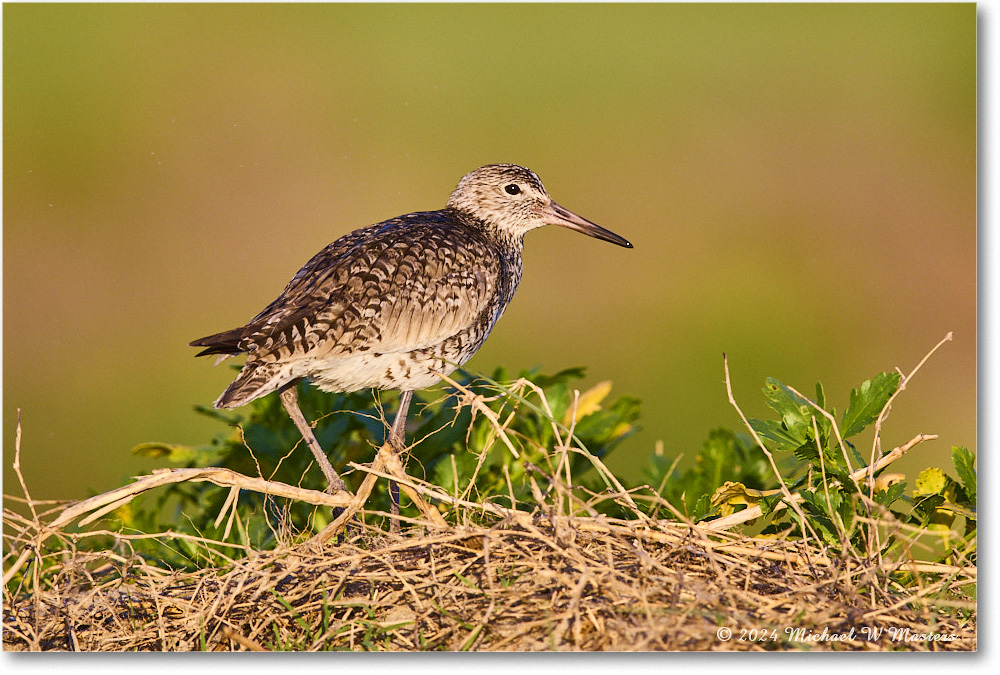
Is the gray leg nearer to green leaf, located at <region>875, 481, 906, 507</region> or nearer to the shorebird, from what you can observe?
the shorebird

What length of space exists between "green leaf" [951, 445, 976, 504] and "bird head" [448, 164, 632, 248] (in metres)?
1.98

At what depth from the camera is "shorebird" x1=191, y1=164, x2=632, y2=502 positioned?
4098mm

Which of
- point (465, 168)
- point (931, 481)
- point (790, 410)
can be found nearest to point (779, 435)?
point (790, 410)

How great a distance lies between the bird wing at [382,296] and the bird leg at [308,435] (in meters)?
0.45

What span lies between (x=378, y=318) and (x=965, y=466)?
255 cm

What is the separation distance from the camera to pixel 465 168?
5.89 meters

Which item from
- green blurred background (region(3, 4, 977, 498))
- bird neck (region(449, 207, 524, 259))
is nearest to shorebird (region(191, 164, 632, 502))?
bird neck (region(449, 207, 524, 259))

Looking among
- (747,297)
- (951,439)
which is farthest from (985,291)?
(747,297)

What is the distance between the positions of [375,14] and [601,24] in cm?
109

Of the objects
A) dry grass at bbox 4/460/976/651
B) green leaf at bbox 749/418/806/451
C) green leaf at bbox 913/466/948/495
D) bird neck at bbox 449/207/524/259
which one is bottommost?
dry grass at bbox 4/460/976/651

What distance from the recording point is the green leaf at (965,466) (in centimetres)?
398

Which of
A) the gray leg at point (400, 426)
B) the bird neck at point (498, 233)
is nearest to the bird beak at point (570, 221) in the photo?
the bird neck at point (498, 233)

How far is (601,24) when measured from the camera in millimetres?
4648

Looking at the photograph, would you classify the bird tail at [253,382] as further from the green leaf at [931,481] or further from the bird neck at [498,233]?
the green leaf at [931,481]
